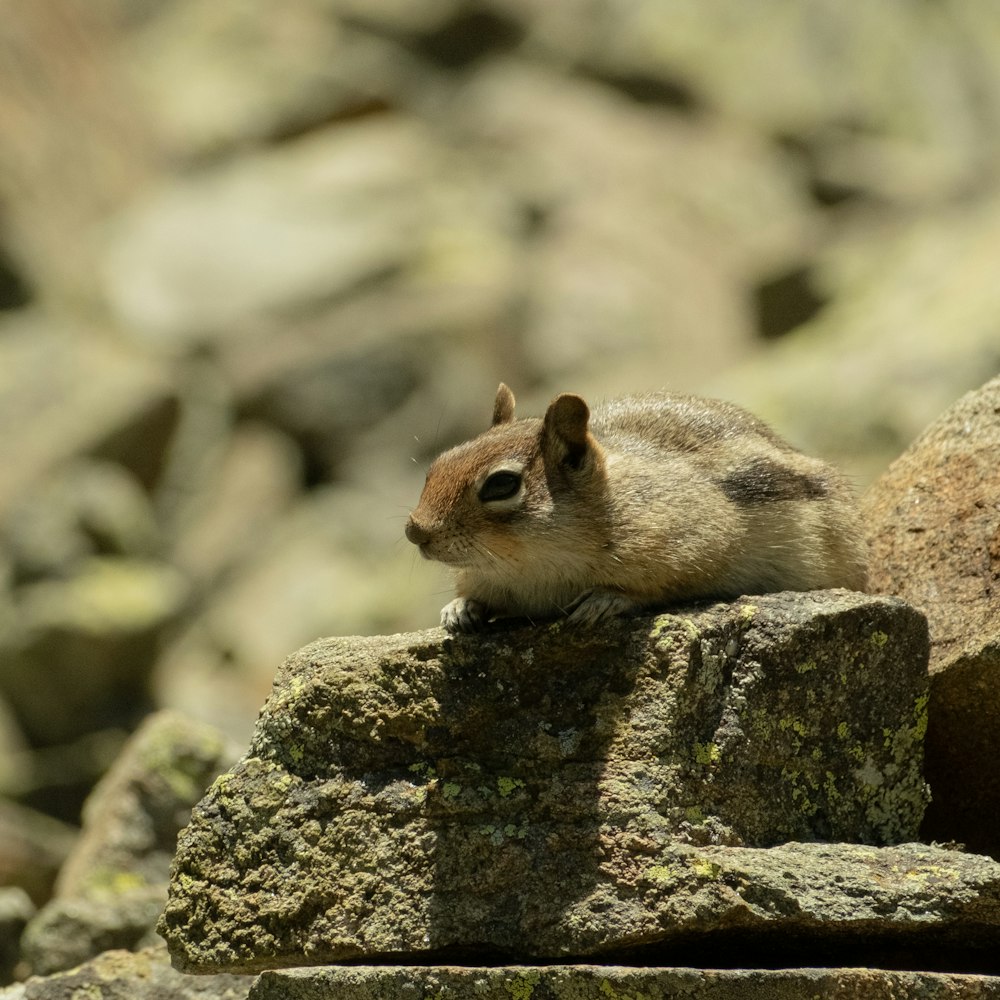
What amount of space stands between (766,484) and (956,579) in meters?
0.96

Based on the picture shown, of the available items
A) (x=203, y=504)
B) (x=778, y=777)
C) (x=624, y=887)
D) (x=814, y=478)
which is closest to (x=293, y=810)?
(x=624, y=887)

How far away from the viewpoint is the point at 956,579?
21.7ft

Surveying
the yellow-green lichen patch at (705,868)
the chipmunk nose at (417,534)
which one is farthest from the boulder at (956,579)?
the chipmunk nose at (417,534)

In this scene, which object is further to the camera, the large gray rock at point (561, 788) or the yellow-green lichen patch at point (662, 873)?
the large gray rock at point (561, 788)

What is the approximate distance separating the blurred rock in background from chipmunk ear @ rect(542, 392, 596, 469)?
7969mm

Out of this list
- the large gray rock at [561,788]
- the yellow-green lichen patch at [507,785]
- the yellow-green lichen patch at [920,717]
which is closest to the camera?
the large gray rock at [561,788]

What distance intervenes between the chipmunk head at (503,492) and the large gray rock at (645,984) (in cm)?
177

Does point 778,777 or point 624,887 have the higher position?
point 778,777

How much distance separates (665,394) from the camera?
7.35m

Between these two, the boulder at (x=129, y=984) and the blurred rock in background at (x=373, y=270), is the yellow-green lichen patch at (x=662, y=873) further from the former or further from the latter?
the blurred rock in background at (x=373, y=270)

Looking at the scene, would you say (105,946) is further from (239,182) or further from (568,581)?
(239,182)

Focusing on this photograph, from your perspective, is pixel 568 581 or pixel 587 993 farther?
pixel 568 581

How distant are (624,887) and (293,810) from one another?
1331 millimetres

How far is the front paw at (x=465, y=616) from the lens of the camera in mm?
6066
